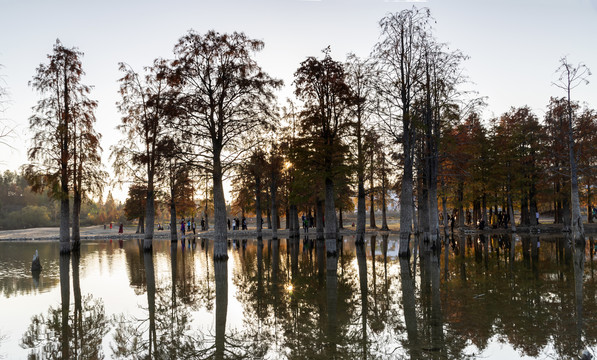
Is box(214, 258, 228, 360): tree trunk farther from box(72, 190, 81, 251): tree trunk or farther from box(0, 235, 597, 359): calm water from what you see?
box(72, 190, 81, 251): tree trunk

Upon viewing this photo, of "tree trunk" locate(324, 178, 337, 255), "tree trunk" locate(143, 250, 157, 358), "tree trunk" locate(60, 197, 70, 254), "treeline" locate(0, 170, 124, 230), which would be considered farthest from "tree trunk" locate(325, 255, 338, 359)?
"treeline" locate(0, 170, 124, 230)

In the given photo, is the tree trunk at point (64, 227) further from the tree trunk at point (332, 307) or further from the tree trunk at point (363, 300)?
the tree trunk at point (363, 300)

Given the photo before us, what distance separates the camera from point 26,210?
315 ft

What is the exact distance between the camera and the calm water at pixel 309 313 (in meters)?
7.84

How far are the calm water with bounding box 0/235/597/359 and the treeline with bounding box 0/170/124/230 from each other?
7196 centimetres

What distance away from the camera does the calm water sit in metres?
7.84

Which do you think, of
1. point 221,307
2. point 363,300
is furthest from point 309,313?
point 221,307

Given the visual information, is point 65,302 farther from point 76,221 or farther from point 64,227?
point 76,221

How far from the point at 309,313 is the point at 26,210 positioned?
348ft

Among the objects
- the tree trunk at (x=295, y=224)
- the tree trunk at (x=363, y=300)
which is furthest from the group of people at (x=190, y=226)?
the tree trunk at (x=363, y=300)

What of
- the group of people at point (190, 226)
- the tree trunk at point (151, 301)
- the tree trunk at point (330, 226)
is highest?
the tree trunk at point (330, 226)

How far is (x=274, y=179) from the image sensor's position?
43.2 meters

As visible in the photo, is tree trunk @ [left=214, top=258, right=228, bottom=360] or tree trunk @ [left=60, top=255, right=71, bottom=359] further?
tree trunk @ [left=60, top=255, right=71, bottom=359]

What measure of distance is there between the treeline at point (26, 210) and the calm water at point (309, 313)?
72.0 m
